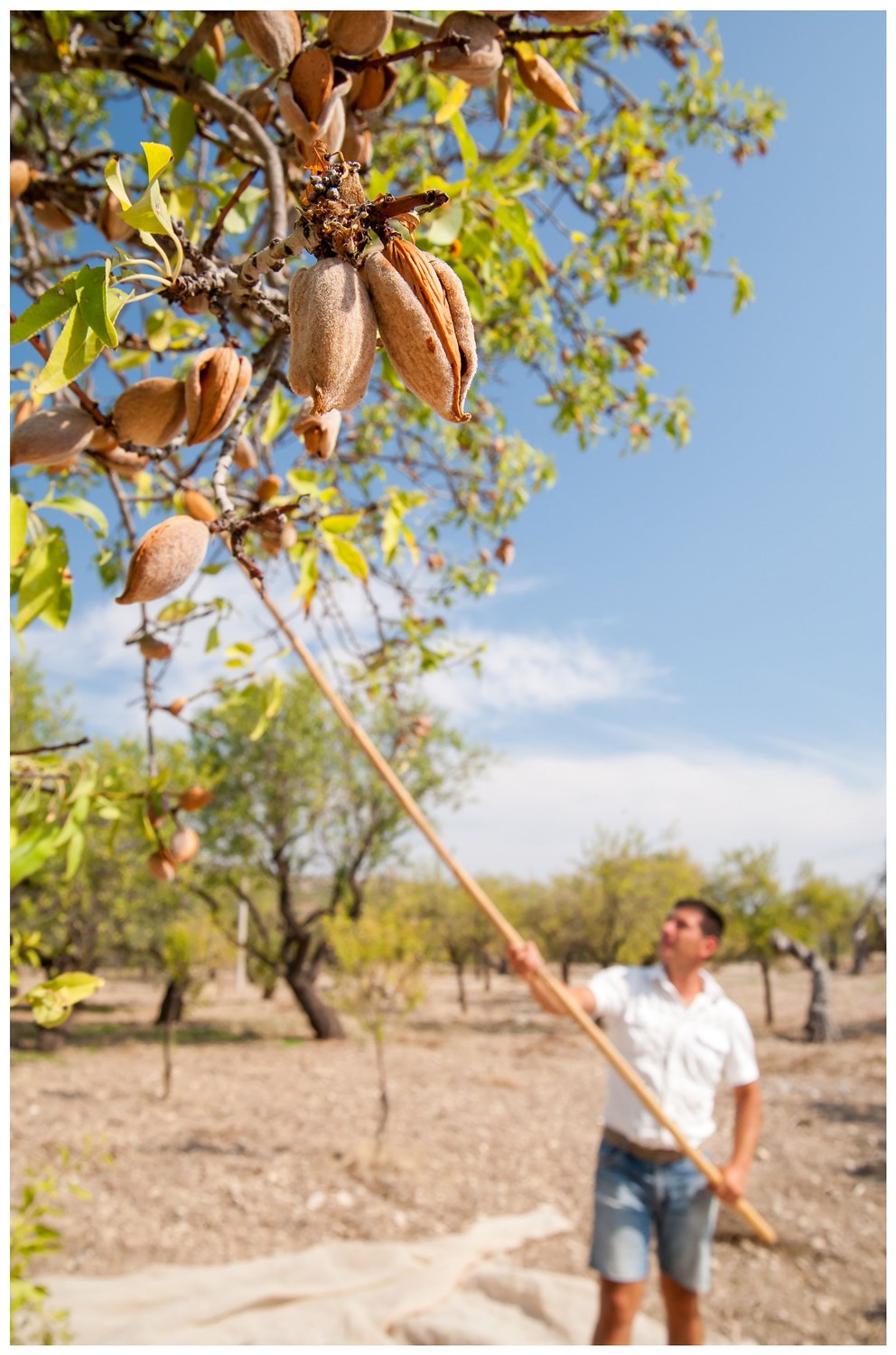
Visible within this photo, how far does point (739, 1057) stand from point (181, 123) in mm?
3668

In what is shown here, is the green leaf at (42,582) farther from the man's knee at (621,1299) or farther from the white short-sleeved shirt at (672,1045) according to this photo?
the man's knee at (621,1299)

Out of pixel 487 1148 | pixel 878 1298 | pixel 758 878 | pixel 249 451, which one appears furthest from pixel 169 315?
pixel 758 878

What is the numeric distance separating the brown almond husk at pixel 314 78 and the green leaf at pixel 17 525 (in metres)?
0.66

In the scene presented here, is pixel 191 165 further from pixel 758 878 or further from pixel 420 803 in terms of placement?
pixel 758 878

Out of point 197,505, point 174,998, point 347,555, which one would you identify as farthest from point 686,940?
point 174,998

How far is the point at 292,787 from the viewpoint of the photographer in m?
17.8

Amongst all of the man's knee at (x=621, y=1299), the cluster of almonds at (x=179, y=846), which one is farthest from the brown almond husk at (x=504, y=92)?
the man's knee at (x=621, y=1299)

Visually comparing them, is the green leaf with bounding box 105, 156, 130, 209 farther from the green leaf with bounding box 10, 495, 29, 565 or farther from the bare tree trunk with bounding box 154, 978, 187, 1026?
the bare tree trunk with bounding box 154, 978, 187, 1026

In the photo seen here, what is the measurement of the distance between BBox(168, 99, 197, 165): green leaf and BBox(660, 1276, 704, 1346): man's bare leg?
3.90 metres

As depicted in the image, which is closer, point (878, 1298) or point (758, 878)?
point (878, 1298)

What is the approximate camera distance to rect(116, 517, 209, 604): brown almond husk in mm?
930

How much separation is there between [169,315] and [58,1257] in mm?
5743

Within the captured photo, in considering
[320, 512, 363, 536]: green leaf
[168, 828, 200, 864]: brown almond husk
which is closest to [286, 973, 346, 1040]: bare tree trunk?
[168, 828, 200, 864]: brown almond husk

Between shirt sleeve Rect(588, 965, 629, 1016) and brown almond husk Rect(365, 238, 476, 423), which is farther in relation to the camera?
shirt sleeve Rect(588, 965, 629, 1016)
